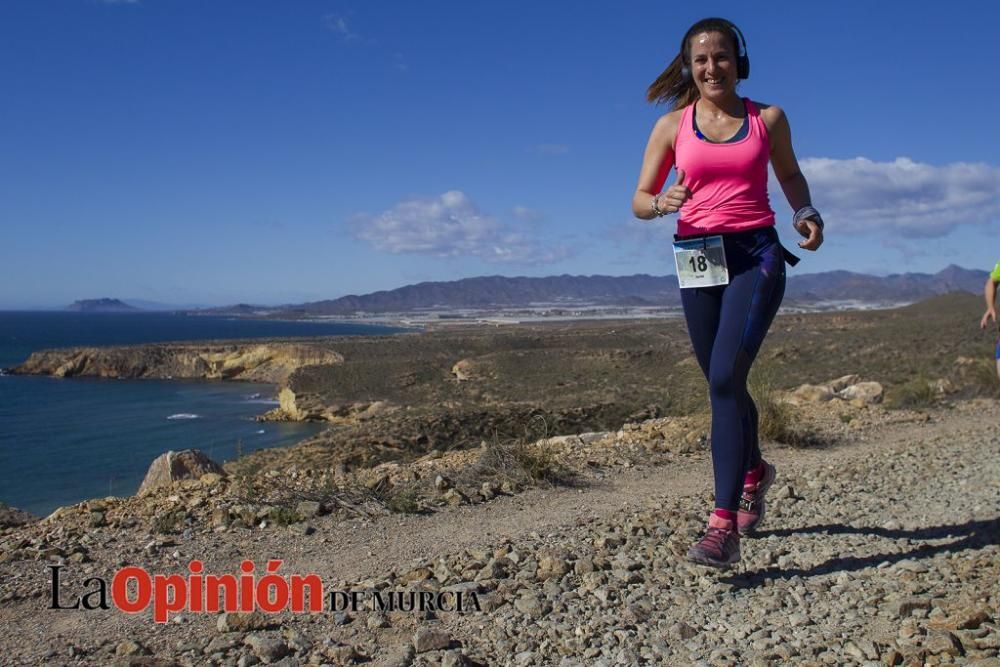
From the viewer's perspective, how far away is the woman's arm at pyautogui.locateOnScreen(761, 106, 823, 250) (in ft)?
10.7

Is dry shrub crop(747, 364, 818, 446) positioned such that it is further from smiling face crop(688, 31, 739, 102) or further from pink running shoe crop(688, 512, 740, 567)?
smiling face crop(688, 31, 739, 102)

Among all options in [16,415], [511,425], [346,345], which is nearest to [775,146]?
[511,425]

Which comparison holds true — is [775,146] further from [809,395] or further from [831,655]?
[809,395]

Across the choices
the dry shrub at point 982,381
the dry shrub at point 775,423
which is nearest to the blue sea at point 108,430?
the dry shrub at point 775,423

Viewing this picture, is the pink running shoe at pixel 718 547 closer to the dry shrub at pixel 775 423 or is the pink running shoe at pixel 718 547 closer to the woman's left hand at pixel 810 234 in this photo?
the woman's left hand at pixel 810 234

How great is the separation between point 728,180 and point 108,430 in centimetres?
2746

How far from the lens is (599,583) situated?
3143 millimetres

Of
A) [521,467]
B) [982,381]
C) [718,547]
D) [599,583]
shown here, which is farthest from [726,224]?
[982,381]

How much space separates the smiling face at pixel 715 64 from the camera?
3.27 metres

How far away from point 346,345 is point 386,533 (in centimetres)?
5243


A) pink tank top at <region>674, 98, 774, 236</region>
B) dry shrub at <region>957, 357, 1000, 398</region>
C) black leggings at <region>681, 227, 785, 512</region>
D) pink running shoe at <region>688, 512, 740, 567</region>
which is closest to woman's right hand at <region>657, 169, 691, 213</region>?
pink tank top at <region>674, 98, 774, 236</region>

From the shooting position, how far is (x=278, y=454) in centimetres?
1292

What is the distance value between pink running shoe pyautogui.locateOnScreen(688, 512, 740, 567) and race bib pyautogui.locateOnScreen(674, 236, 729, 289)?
38.4 inches

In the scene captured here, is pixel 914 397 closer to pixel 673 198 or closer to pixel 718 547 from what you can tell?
pixel 718 547
